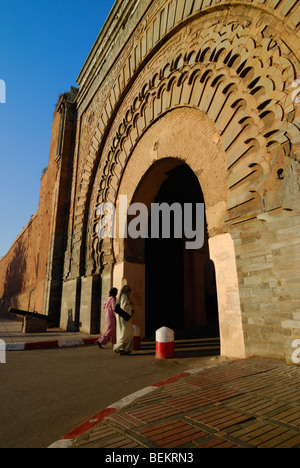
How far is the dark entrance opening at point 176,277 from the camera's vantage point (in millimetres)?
7172

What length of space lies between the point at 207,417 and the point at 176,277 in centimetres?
644

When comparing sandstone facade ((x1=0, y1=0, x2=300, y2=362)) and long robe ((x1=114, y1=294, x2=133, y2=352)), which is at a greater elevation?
sandstone facade ((x1=0, y1=0, x2=300, y2=362))

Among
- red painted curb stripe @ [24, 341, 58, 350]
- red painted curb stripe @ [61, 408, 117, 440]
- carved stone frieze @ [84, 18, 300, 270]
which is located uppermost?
carved stone frieze @ [84, 18, 300, 270]

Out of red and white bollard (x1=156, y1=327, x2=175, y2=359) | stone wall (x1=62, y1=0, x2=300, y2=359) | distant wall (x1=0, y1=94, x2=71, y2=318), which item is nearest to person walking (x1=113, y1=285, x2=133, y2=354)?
red and white bollard (x1=156, y1=327, x2=175, y2=359)

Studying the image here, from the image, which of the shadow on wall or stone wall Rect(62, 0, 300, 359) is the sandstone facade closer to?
stone wall Rect(62, 0, 300, 359)

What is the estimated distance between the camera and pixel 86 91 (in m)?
9.65

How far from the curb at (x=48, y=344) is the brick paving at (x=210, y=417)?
12.6 feet

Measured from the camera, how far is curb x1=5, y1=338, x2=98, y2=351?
16.2 feet

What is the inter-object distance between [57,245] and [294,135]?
26.9ft

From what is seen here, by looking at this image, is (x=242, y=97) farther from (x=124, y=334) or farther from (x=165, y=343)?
(x=124, y=334)

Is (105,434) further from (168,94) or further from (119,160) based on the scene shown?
(119,160)

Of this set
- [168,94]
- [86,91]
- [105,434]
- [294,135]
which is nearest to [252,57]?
[294,135]

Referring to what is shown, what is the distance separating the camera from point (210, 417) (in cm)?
145

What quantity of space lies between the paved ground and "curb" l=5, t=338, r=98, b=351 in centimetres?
377
